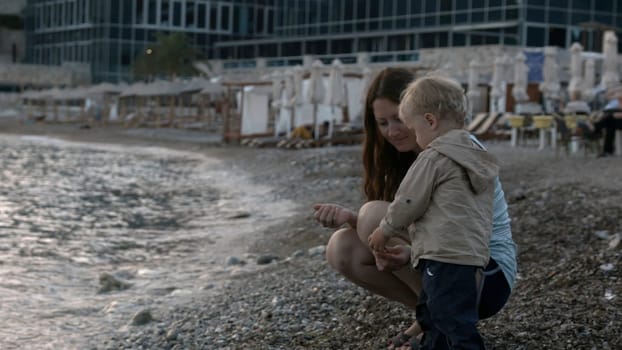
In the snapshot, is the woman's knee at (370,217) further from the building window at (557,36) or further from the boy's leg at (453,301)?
the building window at (557,36)

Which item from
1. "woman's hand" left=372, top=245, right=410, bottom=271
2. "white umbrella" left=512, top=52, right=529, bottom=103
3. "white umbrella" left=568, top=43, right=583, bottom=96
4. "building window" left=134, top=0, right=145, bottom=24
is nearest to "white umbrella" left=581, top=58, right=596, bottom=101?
"white umbrella" left=568, top=43, right=583, bottom=96

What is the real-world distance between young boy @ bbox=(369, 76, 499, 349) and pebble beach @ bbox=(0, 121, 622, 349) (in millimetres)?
1034

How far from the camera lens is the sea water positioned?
301 inches

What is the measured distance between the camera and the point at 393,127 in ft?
14.5

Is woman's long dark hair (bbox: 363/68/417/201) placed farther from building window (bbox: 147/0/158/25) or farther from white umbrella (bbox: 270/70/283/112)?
building window (bbox: 147/0/158/25)

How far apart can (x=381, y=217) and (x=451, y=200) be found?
0.64 metres

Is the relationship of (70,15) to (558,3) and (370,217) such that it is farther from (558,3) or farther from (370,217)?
(370,217)

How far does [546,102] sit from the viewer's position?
25281 mm

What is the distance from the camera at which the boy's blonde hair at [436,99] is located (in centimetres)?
378

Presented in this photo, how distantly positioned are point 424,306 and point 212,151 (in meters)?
29.0

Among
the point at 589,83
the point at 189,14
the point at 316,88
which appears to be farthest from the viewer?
the point at 189,14

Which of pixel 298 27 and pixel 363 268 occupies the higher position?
pixel 298 27

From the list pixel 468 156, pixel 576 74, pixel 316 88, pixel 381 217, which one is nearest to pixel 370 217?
pixel 381 217

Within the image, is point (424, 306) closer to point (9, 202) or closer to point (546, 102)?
point (9, 202)
